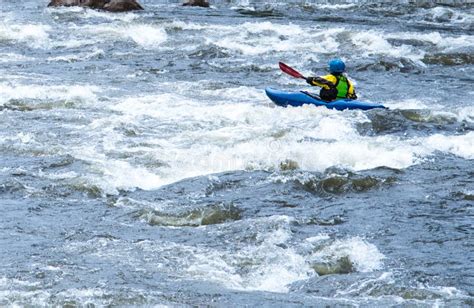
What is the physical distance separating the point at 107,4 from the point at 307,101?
1039 cm

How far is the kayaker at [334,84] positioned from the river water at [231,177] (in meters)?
0.31

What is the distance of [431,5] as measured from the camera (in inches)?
898

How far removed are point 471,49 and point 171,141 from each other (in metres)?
8.05

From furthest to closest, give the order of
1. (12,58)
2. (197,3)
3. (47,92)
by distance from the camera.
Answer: (197,3)
(12,58)
(47,92)

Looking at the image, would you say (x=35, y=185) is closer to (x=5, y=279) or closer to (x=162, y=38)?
(x=5, y=279)

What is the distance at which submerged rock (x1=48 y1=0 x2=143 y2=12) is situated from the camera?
21672mm

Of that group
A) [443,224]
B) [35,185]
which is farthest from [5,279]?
[443,224]

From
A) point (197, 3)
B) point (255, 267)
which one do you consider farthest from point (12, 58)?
point (255, 267)

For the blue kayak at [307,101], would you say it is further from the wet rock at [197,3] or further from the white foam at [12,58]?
the wet rock at [197,3]

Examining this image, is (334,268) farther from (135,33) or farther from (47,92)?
(135,33)

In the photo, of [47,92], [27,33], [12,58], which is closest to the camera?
[47,92]

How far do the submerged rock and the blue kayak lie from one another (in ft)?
31.6

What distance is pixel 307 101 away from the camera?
12672mm

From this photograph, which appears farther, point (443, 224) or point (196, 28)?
point (196, 28)
